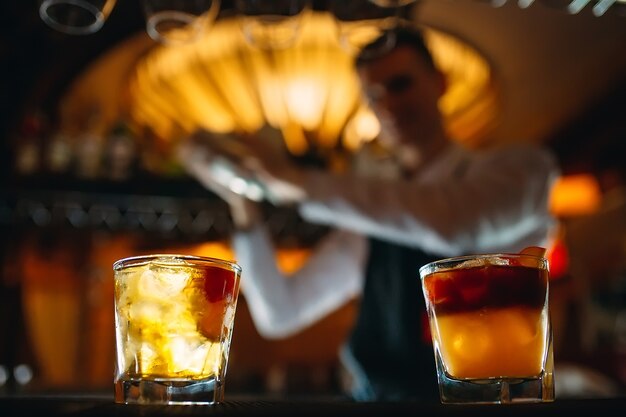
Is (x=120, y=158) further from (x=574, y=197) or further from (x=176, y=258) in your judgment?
(x=574, y=197)

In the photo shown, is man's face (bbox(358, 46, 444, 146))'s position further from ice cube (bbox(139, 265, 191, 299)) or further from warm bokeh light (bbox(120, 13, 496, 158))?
ice cube (bbox(139, 265, 191, 299))

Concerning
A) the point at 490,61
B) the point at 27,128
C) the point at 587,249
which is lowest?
the point at 587,249

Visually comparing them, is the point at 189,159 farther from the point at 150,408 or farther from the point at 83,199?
the point at 83,199

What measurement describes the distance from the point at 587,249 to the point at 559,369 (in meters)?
1.09

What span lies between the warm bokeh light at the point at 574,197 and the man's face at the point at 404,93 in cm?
252

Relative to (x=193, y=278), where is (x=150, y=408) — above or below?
below

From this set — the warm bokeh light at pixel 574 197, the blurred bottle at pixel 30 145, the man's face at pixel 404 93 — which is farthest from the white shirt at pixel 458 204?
the warm bokeh light at pixel 574 197

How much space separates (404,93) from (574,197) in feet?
8.95

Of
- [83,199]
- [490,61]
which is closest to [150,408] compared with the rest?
[83,199]

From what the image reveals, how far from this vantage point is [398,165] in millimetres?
2029

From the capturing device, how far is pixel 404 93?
1.72m

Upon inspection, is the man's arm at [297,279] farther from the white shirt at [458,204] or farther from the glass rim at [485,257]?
the glass rim at [485,257]

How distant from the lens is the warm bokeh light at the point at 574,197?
4.02 m

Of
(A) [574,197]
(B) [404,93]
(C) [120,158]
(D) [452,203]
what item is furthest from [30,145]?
(A) [574,197]
